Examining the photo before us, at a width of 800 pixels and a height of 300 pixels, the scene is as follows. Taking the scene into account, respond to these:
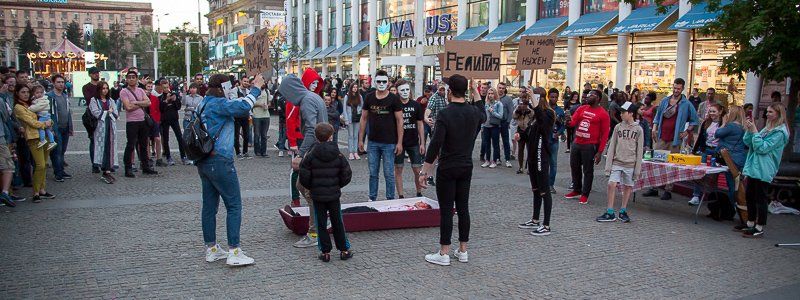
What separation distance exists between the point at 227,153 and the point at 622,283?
12.9ft

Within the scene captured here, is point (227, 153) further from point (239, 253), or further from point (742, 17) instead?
point (742, 17)

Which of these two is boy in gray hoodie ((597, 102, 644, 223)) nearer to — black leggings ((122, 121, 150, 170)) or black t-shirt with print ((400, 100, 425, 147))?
black t-shirt with print ((400, 100, 425, 147))

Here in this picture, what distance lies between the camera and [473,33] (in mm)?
35094

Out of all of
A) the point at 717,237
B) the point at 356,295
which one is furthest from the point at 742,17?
the point at 356,295

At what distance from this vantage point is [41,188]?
9.57 metres

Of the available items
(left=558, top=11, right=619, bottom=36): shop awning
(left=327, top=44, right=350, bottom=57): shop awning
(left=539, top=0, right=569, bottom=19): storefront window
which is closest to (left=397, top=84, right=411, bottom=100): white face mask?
(left=558, top=11, right=619, bottom=36): shop awning

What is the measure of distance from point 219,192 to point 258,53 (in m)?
4.86

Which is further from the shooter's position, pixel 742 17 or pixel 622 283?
pixel 742 17

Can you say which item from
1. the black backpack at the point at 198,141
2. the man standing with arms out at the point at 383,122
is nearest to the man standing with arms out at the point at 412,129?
the man standing with arms out at the point at 383,122

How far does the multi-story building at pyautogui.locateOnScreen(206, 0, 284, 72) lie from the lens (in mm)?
85062

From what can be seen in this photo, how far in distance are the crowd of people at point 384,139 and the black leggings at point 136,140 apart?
0.03m

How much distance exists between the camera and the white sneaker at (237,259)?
623 cm

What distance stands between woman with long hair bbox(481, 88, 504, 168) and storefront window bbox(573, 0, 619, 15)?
45.5 ft

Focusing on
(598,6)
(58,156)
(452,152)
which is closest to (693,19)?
(598,6)
